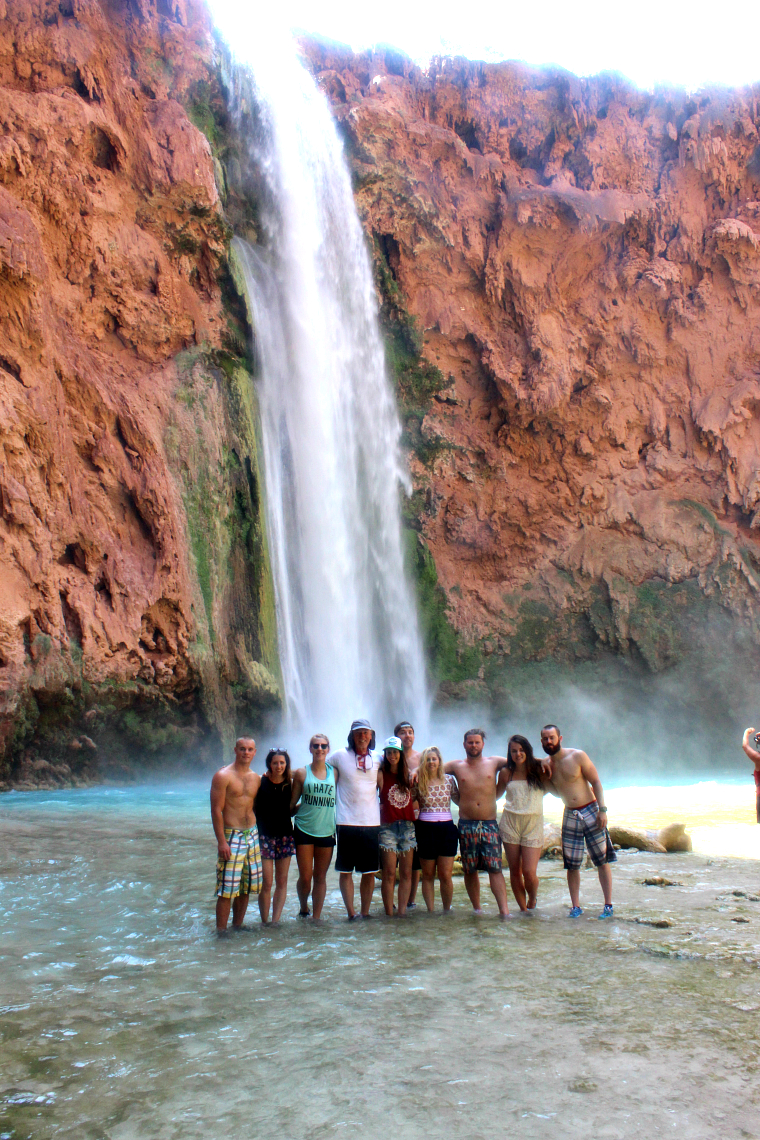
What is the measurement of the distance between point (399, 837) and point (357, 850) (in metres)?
0.36

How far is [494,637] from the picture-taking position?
927 inches

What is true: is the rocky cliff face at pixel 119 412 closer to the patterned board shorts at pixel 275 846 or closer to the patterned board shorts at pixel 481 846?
the patterned board shorts at pixel 275 846

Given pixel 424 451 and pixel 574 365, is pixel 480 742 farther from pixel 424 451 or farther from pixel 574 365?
pixel 574 365

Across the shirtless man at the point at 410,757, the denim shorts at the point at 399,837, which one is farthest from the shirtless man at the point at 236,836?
the shirtless man at the point at 410,757

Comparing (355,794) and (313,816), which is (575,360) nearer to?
(355,794)

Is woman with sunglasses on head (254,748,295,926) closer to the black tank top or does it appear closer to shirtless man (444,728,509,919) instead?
the black tank top

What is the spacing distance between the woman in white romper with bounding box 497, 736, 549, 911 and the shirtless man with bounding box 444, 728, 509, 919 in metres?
0.12

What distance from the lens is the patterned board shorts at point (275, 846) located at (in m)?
5.93

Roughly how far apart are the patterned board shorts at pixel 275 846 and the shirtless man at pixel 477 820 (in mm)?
1264

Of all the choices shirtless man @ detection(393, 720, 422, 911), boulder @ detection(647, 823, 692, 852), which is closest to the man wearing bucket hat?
shirtless man @ detection(393, 720, 422, 911)

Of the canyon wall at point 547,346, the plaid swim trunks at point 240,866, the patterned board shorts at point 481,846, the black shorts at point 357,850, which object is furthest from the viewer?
the canyon wall at point 547,346

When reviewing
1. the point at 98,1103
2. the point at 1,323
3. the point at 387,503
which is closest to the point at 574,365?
the point at 387,503

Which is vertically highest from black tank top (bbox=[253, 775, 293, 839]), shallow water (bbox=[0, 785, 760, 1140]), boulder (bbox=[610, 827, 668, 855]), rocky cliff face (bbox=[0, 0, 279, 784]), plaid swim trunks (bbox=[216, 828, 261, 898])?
rocky cliff face (bbox=[0, 0, 279, 784])

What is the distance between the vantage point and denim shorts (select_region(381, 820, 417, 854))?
595 centimetres
